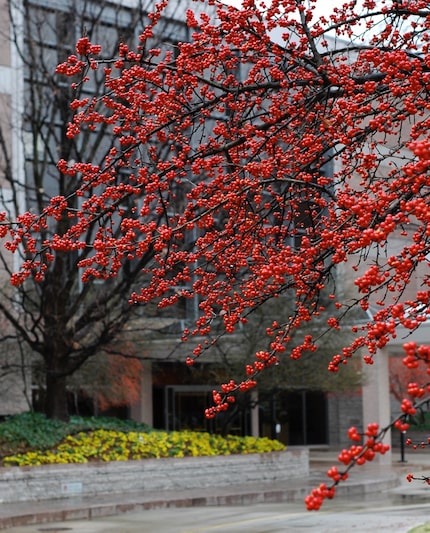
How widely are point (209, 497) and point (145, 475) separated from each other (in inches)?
76.6

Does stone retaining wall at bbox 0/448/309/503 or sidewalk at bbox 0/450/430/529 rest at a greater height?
stone retaining wall at bbox 0/448/309/503

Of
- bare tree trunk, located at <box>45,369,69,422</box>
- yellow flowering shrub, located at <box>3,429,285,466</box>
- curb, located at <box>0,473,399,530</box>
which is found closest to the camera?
curb, located at <box>0,473,399,530</box>

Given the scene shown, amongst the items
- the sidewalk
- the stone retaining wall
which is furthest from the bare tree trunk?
the sidewalk

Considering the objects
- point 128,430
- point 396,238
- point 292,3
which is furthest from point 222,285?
point 396,238

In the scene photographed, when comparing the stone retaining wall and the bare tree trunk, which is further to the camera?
Answer: the bare tree trunk

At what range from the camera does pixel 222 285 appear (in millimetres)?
8211

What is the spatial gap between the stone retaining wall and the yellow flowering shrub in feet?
1.03

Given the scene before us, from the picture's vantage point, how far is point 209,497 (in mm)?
20062

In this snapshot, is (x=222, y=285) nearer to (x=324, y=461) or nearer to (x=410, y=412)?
(x=410, y=412)

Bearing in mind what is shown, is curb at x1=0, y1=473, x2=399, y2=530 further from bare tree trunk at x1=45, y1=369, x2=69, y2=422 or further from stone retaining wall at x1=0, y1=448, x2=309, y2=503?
bare tree trunk at x1=45, y1=369, x2=69, y2=422

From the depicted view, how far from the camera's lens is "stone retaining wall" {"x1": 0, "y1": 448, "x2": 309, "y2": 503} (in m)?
19.2

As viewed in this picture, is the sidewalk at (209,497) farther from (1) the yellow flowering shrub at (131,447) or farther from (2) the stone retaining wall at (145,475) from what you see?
(1) the yellow flowering shrub at (131,447)

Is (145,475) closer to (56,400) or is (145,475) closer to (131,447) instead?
(131,447)

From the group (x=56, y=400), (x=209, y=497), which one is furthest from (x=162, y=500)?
(x=56, y=400)
